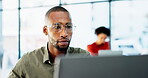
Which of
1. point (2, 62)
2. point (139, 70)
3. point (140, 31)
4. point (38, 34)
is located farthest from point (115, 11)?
point (139, 70)

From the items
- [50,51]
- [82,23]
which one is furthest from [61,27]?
[82,23]

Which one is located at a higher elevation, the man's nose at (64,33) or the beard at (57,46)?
the man's nose at (64,33)

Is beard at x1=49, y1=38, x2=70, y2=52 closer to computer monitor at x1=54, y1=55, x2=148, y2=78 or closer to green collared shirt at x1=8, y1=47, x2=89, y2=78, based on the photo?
green collared shirt at x1=8, y1=47, x2=89, y2=78

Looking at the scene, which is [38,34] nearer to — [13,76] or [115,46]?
[115,46]

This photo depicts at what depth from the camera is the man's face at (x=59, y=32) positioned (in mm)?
1020

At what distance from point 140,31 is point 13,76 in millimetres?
3601

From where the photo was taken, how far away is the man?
1027mm

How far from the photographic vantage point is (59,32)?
41.2 inches

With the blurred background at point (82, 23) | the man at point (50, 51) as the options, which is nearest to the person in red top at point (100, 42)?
the blurred background at point (82, 23)

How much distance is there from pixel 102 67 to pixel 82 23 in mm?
3941

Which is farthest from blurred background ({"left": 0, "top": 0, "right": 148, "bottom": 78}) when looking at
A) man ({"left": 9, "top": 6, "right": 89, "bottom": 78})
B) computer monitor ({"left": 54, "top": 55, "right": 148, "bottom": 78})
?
computer monitor ({"left": 54, "top": 55, "right": 148, "bottom": 78})

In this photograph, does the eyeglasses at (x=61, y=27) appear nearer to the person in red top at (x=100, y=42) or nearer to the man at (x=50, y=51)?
the man at (x=50, y=51)

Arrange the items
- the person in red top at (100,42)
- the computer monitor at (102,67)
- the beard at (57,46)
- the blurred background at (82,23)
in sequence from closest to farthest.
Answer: the computer monitor at (102,67)
the beard at (57,46)
the person in red top at (100,42)
the blurred background at (82,23)

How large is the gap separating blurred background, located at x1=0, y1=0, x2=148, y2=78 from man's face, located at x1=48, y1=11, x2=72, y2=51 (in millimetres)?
2901
